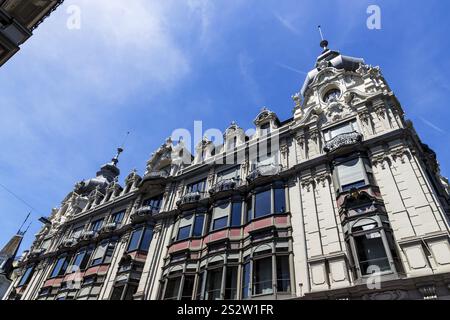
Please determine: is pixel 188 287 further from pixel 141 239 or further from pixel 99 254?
pixel 99 254

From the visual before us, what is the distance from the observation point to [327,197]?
1559 cm

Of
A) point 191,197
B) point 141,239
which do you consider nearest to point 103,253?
point 141,239

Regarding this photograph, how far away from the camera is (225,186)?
20.0 meters

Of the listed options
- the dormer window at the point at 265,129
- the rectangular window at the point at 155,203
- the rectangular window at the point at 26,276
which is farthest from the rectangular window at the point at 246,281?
the rectangular window at the point at 26,276

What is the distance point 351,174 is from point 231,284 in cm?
910

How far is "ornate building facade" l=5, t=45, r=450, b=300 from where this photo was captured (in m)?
12.2

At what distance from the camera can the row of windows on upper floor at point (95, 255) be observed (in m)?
21.8

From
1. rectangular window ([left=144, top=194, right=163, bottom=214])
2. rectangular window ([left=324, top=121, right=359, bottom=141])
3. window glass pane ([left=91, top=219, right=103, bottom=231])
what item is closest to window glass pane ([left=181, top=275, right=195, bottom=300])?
rectangular window ([left=144, top=194, right=163, bottom=214])

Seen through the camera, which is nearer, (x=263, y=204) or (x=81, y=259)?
(x=263, y=204)

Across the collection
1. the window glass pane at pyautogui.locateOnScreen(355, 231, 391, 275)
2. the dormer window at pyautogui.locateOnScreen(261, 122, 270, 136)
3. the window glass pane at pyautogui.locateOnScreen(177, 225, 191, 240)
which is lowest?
the window glass pane at pyautogui.locateOnScreen(355, 231, 391, 275)

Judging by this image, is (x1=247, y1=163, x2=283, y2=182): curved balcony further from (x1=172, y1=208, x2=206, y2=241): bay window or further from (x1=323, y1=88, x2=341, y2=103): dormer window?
(x1=323, y1=88, x2=341, y2=103): dormer window

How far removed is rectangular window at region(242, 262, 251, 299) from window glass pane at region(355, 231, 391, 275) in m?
5.76

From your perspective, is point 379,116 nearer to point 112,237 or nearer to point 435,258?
point 435,258
